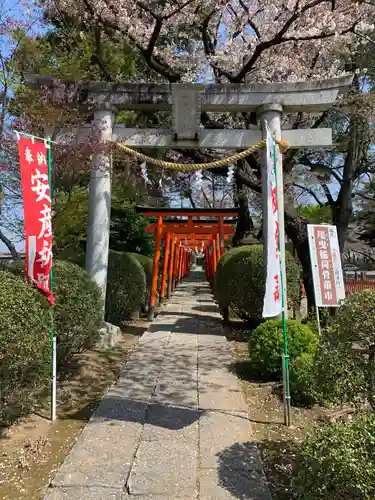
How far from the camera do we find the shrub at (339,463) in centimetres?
216

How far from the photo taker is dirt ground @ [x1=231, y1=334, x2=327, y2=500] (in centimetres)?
322

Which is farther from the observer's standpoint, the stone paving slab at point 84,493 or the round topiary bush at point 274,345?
the round topiary bush at point 274,345

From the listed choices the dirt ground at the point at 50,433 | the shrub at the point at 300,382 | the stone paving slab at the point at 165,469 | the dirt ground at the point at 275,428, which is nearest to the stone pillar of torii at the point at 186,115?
the dirt ground at the point at 50,433

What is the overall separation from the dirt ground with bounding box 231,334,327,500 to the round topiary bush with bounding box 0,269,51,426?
81.9 inches

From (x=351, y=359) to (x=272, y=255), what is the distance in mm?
1413

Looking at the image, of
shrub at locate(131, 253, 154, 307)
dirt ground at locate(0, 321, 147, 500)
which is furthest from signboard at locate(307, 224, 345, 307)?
shrub at locate(131, 253, 154, 307)

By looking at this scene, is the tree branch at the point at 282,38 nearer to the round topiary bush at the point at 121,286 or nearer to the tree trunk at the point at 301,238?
the tree trunk at the point at 301,238

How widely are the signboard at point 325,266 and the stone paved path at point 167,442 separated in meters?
1.82

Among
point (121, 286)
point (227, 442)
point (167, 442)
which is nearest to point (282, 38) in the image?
point (121, 286)

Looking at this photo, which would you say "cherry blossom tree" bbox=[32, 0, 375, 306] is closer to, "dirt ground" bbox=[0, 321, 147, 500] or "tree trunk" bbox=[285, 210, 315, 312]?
"tree trunk" bbox=[285, 210, 315, 312]

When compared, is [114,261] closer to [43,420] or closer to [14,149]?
[14,149]

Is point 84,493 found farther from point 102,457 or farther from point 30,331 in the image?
point 30,331

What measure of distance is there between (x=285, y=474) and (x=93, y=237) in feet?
15.8

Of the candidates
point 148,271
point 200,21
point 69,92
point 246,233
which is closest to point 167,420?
point 69,92
